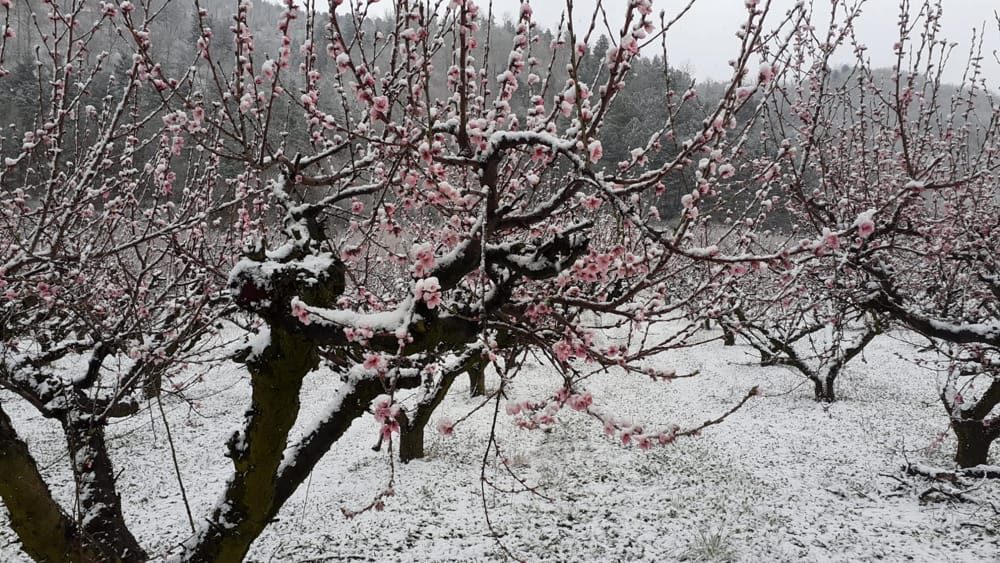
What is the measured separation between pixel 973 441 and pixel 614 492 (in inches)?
223

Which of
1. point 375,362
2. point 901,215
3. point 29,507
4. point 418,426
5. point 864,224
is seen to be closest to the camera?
point 864,224

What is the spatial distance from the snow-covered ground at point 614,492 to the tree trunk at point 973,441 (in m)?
0.41

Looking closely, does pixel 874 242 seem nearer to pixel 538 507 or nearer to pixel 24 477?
pixel 538 507

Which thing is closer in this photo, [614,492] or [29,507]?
[29,507]

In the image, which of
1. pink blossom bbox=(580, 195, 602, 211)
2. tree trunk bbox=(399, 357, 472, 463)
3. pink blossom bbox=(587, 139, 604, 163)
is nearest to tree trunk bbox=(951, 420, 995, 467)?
tree trunk bbox=(399, 357, 472, 463)

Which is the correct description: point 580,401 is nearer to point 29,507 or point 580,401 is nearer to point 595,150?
point 595,150

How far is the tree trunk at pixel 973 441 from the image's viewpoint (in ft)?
25.7

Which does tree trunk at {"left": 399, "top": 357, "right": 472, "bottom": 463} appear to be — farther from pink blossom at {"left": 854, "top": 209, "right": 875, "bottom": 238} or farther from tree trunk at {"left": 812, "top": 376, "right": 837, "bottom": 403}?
tree trunk at {"left": 812, "top": 376, "right": 837, "bottom": 403}

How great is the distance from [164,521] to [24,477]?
14.3 feet

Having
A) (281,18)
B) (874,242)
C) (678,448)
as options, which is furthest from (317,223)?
(678,448)

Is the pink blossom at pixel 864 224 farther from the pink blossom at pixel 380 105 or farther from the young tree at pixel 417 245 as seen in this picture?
the pink blossom at pixel 380 105

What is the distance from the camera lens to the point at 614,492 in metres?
7.93

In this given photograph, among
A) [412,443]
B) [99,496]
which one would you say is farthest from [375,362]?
[412,443]

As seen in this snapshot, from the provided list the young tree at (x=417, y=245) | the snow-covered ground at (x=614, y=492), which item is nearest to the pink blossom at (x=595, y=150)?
the young tree at (x=417, y=245)
